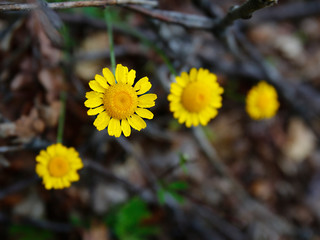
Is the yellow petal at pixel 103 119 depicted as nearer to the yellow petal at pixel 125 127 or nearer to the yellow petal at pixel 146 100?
the yellow petal at pixel 125 127

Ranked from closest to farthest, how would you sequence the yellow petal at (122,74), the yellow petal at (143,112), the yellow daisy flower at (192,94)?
the yellow petal at (122,74) → the yellow petal at (143,112) → the yellow daisy flower at (192,94)

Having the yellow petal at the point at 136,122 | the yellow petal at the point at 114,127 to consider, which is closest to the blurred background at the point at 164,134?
the yellow petal at the point at 136,122

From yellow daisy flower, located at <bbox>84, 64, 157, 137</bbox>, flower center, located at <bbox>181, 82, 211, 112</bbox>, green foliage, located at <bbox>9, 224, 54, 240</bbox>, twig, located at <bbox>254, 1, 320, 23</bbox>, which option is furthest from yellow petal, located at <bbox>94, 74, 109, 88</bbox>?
twig, located at <bbox>254, 1, 320, 23</bbox>

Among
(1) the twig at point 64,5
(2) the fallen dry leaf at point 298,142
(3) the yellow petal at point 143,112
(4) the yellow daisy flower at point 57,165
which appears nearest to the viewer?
(1) the twig at point 64,5

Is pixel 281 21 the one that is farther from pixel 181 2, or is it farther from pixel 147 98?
pixel 147 98

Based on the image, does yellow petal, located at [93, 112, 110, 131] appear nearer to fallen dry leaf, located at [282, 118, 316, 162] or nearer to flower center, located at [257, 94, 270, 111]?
flower center, located at [257, 94, 270, 111]

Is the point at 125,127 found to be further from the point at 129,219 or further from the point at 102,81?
the point at 129,219

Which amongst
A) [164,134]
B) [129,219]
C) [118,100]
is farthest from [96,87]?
[164,134]
